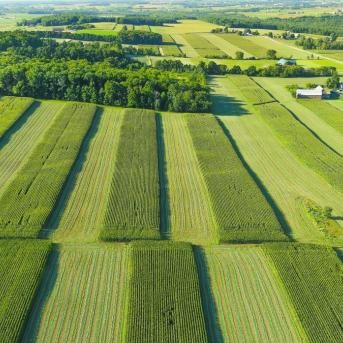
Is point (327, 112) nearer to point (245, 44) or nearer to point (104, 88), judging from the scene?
point (104, 88)

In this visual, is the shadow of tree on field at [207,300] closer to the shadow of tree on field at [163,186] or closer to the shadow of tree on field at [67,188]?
the shadow of tree on field at [163,186]

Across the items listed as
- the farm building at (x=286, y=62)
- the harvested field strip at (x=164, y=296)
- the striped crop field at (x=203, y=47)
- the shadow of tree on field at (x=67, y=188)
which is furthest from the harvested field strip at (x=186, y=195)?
the striped crop field at (x=203, y=47)

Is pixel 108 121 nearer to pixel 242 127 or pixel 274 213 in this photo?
pixel 242 127

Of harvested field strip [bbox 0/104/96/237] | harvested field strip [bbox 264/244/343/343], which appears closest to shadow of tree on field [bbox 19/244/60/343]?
Answer: harvested field strip [bbox 0/104/96/237]

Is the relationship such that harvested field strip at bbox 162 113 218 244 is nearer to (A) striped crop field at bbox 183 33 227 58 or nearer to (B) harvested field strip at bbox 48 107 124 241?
(B) harvested field strip at bbox 48 107 124 241

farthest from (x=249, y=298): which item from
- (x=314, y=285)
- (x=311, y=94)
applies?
(x=311, y=94)
